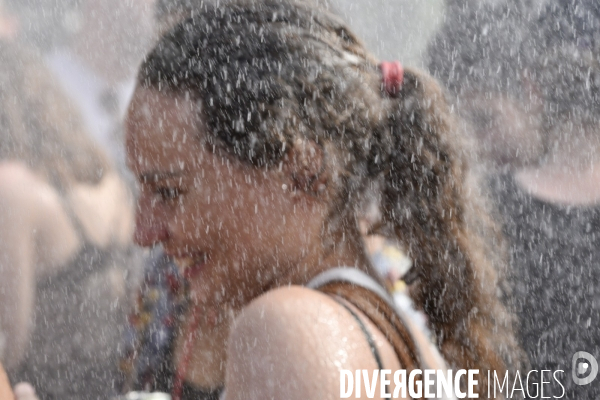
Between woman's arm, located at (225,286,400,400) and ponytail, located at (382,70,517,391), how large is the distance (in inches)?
12.4

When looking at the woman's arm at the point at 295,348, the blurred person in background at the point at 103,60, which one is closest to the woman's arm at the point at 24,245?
the blurred person in background at the point at 103,60

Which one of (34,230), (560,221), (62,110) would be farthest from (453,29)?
(34,230)

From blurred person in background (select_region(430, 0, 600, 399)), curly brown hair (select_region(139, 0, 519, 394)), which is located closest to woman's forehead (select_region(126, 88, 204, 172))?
curly brown hair (select_region(139, 0, 519, 394))

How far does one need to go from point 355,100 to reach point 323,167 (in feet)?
0.40

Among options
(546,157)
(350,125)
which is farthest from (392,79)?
(546,157)

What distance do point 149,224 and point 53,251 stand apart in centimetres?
78

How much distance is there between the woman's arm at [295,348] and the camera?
80 centimetres

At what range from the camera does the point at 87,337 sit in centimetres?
175

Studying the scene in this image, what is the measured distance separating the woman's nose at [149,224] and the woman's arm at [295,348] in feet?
0.81

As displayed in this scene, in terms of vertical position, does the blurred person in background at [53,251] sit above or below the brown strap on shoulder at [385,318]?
above

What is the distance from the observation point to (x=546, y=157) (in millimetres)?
2078

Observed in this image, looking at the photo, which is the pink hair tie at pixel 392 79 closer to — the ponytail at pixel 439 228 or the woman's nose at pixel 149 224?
the ponytail at pixel 439 228

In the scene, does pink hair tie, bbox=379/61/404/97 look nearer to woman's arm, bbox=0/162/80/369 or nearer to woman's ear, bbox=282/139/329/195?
woman's ear, bbox=282/139/329/195

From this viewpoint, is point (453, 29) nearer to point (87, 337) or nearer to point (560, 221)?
point (560, 221)
